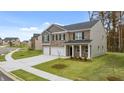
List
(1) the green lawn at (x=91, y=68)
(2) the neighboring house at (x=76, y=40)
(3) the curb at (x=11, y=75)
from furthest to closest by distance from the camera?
1. (2) the neighboring house at (x=76, y=40)
2. (3) the curb at (x=11, y=75)
3. (1) the green lawn at (x=91, y=68)

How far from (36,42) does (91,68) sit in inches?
161

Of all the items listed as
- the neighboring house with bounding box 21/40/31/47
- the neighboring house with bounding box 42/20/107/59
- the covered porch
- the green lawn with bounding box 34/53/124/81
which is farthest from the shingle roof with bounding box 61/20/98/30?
the neighboring house with bounding box 21/40/31/47

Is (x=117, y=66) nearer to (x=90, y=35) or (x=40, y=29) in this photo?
(x=90, y=35)

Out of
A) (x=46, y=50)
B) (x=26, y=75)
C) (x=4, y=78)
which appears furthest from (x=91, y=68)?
(x=4, y=78)

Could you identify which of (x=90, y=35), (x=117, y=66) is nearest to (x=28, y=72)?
(x=90, y=35)

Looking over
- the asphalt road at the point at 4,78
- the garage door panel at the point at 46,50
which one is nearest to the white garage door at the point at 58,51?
the garage door panel at the point at 46,50

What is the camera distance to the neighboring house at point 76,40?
34.0 feet

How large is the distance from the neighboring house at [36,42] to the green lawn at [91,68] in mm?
1528

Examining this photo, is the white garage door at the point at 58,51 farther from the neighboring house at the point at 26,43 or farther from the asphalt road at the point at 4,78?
the asphalt road at the point at 4,78

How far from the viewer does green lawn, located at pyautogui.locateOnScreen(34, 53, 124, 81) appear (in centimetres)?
949

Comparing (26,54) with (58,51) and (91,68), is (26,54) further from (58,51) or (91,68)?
(91,68)

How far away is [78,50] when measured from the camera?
10930 millimetres

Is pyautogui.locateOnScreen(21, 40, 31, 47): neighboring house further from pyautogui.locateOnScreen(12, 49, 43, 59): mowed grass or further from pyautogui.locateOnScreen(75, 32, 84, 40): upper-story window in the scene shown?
pyautogui.locateOnScreen(75, 32, 84, 40): upper-story window

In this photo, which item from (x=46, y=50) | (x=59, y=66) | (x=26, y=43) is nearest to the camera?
(x=59, y=66)
